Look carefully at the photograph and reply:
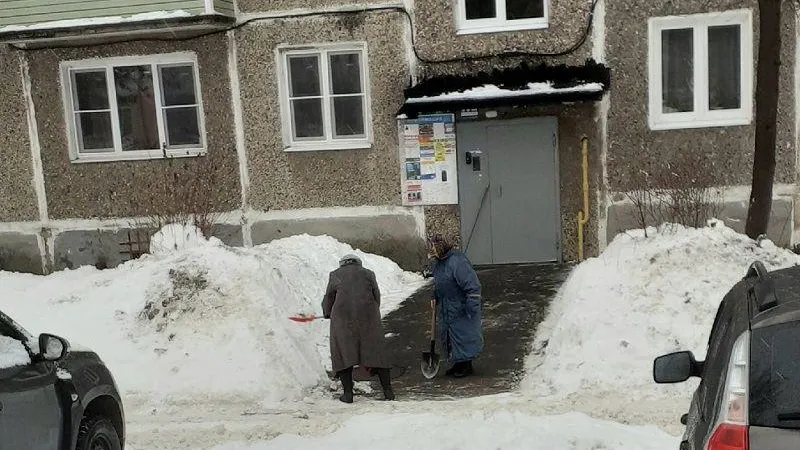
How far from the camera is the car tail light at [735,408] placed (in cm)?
230

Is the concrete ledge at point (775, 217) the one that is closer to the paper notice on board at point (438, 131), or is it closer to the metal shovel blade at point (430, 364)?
the paper notice on board at point (438, 131)

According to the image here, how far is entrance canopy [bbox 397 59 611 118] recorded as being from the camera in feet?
34.5

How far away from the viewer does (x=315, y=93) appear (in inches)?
476

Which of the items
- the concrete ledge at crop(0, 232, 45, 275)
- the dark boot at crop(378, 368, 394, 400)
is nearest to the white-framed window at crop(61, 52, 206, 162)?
Result: the concrete ledge at crop(0, 232, 45, 275)

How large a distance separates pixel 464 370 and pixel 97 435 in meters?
3.59

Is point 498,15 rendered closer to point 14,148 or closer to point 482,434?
point 482,434

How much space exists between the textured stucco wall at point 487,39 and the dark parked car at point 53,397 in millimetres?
8101

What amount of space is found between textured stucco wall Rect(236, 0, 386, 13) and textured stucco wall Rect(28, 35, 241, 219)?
634 mm

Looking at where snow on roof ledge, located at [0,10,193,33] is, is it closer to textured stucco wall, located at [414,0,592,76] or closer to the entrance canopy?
textured stucco wall, located at [414,0,592,76]

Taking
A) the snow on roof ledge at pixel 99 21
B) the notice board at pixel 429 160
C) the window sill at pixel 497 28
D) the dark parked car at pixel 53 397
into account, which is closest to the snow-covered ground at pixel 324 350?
the dark parked car at pixel 53 397

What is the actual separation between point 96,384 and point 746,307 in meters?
3.64

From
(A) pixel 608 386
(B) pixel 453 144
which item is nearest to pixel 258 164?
(B) pixel 453 144

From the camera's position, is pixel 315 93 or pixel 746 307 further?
pixel 315 93

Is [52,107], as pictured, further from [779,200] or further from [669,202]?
[779,200]
